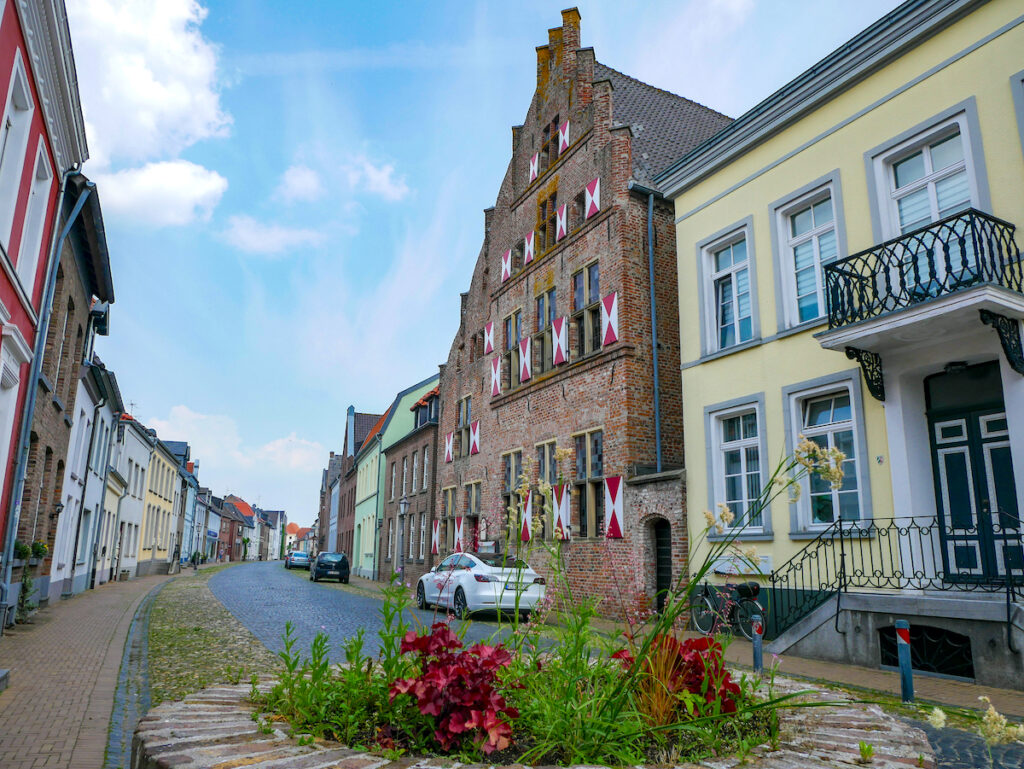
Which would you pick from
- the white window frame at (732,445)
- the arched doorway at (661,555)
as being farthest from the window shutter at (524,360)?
the white window frame at (732,445)

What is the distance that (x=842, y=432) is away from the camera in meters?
10.9

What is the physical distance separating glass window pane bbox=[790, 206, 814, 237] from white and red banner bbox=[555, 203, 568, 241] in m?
7.27

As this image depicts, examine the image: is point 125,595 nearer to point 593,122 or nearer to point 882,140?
point 593,122

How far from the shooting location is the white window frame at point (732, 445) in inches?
476

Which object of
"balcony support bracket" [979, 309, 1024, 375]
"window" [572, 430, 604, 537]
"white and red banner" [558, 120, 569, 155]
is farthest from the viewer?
"white and red banner" [558, 120, 569, 155]

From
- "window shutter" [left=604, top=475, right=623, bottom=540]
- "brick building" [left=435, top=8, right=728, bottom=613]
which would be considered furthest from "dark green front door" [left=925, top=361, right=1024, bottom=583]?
"window shutter" [left=604, top=475, right=623, bottom=540]

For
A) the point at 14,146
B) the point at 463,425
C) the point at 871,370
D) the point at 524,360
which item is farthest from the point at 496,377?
the point at 14,146

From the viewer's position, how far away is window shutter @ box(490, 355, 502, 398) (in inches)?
856

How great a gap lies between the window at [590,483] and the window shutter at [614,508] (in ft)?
1.69

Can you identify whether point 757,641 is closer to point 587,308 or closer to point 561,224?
point 587,308

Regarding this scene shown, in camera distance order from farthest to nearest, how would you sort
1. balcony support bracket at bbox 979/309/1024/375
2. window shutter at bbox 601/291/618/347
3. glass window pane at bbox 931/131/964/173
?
window shutter at bbox 601/291/618/347 → glass window pane at bbox 931/131/964/173 → balcony support bracket at bbox 979/309/1024/375

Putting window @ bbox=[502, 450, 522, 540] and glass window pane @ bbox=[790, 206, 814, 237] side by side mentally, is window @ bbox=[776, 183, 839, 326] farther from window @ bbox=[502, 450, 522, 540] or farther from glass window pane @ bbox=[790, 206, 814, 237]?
window @ bbox=[502, 450, 522, 540]

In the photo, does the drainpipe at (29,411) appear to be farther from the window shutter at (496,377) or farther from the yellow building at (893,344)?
the window shutter at (496,377)

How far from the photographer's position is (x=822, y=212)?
11.9 m
